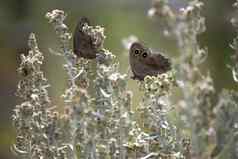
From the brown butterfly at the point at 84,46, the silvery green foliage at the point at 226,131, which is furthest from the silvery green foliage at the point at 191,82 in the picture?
the brown butterfly at the point at 84,46

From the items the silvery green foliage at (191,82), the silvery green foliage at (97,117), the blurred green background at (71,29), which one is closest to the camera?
the silvery green foliage at (191,82)

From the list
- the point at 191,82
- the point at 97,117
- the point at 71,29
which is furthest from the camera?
the point at 71,29

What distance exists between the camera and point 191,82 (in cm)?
62

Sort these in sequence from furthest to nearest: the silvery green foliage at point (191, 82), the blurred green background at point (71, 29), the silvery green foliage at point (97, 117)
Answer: the blurred green background at point (71, 29), the silvery green foliage at point (97, 117), the silvery green foliage at point (191, 82)

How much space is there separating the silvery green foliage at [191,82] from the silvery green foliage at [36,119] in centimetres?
22

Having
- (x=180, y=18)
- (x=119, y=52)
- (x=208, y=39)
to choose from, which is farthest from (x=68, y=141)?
(x=208, y=39)

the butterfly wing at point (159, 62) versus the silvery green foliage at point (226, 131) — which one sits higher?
the butterfly wing at point (159, 62)

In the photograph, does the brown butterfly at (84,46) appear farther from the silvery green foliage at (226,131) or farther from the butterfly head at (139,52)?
the silvery green foliage at (226,131)

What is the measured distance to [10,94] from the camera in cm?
253

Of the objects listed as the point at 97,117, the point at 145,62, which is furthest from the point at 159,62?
the point at 97,117

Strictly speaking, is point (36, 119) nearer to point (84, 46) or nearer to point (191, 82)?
point (84, 46)

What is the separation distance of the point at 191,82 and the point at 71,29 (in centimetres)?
178

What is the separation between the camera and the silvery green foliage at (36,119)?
0.81 m

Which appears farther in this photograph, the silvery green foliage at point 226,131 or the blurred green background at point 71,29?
the blurred green background at point 71,29
